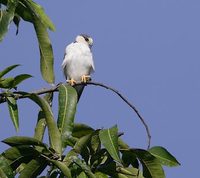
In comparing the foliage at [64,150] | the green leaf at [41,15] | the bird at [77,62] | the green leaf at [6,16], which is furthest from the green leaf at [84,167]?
the bird at [77,62]

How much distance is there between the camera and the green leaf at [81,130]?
3623mm

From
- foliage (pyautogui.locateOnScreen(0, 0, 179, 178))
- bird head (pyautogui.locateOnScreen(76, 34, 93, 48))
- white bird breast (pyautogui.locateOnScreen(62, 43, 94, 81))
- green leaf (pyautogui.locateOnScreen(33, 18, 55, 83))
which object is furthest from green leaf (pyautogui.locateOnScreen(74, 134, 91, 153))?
bird head (pyautogui.locateOnScreen(76, 34, 93, 48))

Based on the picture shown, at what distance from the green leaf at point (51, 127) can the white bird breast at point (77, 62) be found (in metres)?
5.03

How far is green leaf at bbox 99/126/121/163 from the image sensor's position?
10.5 ft

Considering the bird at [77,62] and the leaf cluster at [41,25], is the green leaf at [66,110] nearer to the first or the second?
the leaf cluster at [41,25]

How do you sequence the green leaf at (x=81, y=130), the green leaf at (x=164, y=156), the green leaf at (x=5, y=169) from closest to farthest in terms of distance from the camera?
1. the green leaf at (x=5, y=169)
2. the green leaf at (x=164, y=156)
3. the green leaf at (x=81, y=130)

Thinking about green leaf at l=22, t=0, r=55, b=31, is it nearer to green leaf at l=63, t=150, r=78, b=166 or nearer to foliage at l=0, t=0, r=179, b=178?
foliage at l=0, t=0, r=179, b=178

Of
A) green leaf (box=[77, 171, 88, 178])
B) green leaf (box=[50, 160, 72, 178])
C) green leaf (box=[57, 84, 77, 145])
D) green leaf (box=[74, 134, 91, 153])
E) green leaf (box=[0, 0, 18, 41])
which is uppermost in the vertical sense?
green leaf (box=[0, 0, 18, 41])

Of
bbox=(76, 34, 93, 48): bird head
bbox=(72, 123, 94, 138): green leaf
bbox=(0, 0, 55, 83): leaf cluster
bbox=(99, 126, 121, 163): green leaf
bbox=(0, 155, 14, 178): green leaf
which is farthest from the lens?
bbox=(76, 34, 93, 48): bird head

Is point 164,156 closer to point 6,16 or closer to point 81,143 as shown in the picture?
point 81,143

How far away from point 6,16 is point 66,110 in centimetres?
67

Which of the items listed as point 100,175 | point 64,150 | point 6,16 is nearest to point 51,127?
point 64,150

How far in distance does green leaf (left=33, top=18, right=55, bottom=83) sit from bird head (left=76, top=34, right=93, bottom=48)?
5.52 meters

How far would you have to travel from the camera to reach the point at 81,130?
12.0ft
